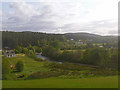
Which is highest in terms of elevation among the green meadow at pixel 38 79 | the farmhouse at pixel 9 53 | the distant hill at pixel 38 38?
the distant hill at pixel 38 38

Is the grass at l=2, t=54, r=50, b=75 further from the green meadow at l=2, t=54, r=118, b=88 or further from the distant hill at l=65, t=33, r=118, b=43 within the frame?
the distant hill at l=65, t=33, r=118, b=43

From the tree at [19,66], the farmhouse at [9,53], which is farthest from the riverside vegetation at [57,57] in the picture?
the farmhouse at [9,53]

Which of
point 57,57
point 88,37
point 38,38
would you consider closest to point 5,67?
point 38,38

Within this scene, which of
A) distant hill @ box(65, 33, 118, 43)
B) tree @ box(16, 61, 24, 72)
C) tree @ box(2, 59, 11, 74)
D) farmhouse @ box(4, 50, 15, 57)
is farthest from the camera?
distant hill @ box(65, 33, 118, 43)

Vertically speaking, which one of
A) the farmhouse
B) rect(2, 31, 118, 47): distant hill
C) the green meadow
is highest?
rect(2, 31, 118, 47): distant hill

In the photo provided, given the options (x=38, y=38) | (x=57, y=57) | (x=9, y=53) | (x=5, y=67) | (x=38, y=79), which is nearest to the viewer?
(x=38, y=79)

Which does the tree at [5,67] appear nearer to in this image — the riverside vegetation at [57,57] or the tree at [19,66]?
the riverside vegetation at [57,57]

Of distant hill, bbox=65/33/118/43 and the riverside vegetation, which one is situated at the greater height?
distant hill, bbox=65/33/118/43

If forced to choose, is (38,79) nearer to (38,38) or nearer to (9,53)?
(9,53)

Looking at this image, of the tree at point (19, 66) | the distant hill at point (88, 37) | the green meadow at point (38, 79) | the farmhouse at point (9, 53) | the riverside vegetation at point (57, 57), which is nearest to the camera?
the green meadow at point (38, 79)

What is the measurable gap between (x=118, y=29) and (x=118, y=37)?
0.37m

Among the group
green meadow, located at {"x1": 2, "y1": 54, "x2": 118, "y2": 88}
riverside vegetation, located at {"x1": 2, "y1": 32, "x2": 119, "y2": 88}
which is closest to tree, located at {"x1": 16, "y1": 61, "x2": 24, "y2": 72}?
riverside vegetation, located at {"x1": 2, "y1": 32, "x2": 119, "y2": 88}

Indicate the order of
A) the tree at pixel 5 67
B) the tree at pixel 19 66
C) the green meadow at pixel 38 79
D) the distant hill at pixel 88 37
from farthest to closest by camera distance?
the distant hill at pixel 88 37 < the tree at pixel 19 66 < the tree at pixel 5 67 < the green meadow at pixel 38 79

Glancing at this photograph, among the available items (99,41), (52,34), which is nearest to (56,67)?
(52,34)
